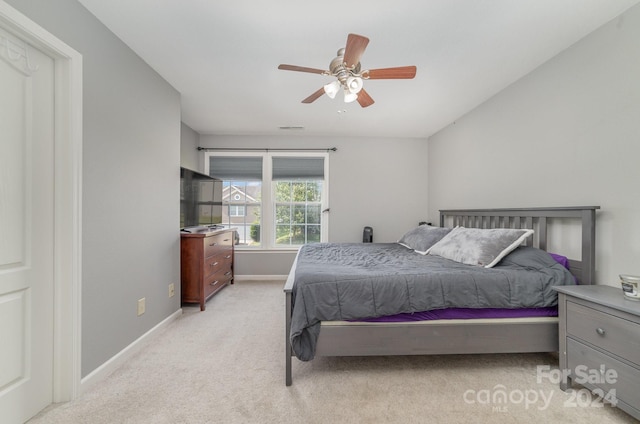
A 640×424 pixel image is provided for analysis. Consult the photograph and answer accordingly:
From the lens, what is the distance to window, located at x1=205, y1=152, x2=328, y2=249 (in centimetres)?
440

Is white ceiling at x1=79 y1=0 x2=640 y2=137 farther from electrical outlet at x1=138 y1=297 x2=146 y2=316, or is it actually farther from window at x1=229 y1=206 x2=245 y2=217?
electrical outlet at x1=138 y1=297 x2=146 y2=316

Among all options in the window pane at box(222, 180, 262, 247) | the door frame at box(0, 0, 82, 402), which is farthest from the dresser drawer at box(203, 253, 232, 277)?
the door frame at box(0, 0, 82, 402)

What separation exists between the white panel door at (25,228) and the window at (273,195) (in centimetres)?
291

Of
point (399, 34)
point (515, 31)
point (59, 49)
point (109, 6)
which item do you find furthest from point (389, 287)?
point (109, 6)

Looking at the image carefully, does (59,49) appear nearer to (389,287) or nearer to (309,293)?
(309,293)

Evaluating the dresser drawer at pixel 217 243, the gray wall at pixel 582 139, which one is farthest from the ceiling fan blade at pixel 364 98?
the dresser drawer at pixel 217 243

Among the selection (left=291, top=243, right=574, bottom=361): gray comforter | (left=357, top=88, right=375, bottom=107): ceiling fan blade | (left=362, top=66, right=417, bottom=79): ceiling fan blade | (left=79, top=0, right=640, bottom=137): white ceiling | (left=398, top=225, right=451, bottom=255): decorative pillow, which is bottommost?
(left=291, top=243, right=574, bottom=361): gray comforter

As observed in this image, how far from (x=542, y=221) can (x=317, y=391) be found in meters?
2.28

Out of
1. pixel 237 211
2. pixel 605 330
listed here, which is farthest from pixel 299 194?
pixel 605 330

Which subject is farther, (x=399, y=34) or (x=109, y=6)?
(x=399, y=34)

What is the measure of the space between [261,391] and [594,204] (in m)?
2.65

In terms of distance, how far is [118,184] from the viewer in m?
1.95

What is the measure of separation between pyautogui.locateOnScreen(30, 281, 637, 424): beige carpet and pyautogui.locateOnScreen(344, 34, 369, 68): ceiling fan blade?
6.99ft

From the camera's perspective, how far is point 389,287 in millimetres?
1724
